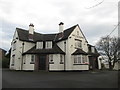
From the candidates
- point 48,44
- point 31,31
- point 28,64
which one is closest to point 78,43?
point 48,44

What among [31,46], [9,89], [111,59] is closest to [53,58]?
[31,46]

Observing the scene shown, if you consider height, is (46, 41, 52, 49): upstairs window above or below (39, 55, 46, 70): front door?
above

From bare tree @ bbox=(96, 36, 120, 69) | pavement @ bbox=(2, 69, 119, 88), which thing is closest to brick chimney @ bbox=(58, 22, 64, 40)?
pavement @ bbox=(2, 69, 119, 88)

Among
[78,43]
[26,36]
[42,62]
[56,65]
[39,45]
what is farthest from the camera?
[26,36]

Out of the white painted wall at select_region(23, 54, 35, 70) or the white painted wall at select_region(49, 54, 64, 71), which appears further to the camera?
the white painted wall at select_region(23, 54, 35, 70)

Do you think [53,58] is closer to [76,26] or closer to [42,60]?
[42,60]

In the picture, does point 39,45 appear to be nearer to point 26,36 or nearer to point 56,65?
point 26,36

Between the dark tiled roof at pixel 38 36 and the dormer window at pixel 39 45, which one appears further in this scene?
the dark tiled roof at pixel 38 36

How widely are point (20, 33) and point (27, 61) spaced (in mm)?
6750

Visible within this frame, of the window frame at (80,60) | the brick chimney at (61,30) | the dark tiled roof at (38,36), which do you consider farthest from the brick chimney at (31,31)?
the window frame at (80,60)

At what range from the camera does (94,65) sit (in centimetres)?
3041

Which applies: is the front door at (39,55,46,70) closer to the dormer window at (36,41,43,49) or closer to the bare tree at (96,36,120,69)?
the dormer window at (36,41,43,49)

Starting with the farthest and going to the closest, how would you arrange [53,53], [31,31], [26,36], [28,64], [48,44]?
[31,31]
[26,36]
[48,44]
[28,64]
[53,53]

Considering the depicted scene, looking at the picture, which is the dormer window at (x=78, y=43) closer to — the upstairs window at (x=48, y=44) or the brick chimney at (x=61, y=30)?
the brick chimney at (x=61, y=30)
